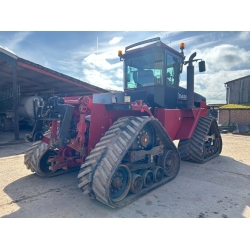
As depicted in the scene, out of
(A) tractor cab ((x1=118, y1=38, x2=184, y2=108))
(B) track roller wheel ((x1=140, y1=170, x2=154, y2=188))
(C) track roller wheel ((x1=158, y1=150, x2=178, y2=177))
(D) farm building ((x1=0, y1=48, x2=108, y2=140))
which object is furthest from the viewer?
(D) farm building ((x1=0, y1=48, x2=108, y2=140))

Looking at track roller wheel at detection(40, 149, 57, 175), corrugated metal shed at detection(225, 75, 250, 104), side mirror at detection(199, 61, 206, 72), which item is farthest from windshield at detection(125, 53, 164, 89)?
corrugated metal shed at detection(225, 75, 250, 104)

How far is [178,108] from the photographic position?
5727mm

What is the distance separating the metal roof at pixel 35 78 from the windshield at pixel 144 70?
730 cm

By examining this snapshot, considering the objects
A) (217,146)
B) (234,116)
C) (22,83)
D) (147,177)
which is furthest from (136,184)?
(234,116)

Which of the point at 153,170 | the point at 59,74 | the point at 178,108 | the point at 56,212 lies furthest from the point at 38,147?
the point at 59,74

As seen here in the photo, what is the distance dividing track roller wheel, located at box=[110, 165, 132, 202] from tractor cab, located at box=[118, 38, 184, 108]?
6.65ft

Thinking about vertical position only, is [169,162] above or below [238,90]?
below

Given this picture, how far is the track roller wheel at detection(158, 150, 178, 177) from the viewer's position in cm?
453

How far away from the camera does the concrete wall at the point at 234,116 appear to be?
15961 millimetres

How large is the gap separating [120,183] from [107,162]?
0.53 metres

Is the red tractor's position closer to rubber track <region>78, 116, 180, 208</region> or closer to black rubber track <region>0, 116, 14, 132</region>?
rubber track <region>78, 116, 180, 208</region>

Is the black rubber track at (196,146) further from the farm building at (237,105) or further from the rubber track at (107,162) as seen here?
the farm building at (237,105)

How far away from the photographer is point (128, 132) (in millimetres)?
3510

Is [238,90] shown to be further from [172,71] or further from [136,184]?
[136,184]
